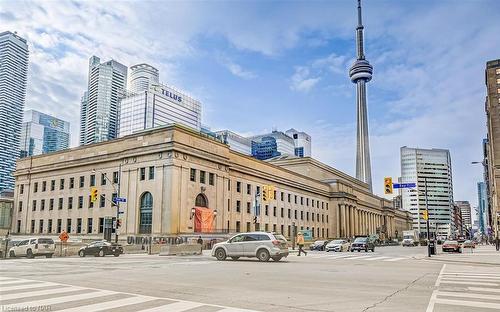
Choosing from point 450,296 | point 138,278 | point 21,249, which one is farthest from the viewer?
point 21,249

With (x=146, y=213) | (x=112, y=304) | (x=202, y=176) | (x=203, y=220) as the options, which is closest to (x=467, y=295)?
(x=112, y=304)

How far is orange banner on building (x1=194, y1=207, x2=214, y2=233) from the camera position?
53.1 meters

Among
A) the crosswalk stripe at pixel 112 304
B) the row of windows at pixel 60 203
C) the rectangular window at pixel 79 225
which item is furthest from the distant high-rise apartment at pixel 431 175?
the crosswalk stripe at pixel 112 304

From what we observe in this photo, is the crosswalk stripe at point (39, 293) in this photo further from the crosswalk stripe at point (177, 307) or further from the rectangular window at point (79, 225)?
the rectangular window at point (79, 225)

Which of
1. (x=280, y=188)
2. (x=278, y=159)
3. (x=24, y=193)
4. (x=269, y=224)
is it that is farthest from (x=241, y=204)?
(x=278, y=159)

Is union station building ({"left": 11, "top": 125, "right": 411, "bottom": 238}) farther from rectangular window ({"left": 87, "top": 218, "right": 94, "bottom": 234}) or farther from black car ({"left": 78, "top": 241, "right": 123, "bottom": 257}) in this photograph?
black car ({"left": 78, "top": 241, "right": 123, "bottom": 257})

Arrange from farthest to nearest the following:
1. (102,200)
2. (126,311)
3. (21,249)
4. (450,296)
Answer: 1. (102,200)
2. (21,249)
3. (450,296)
4. (126,311)

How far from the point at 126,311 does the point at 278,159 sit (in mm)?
105446

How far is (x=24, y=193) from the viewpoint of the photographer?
69.8 m

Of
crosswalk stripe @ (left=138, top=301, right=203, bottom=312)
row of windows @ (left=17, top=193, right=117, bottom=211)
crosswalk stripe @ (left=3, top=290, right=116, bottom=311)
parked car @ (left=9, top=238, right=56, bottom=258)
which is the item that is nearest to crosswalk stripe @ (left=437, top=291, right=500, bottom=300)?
crosswalk stripe @ (left=138, top=301, right=203, bottom=312)

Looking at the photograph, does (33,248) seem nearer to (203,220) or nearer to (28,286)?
(28,286)

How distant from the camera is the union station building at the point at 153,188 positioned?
51.5 meters

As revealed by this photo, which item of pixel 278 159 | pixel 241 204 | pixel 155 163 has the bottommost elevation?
pixel 241 204

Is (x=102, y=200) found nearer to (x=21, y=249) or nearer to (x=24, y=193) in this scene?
(x=24, y=193)
